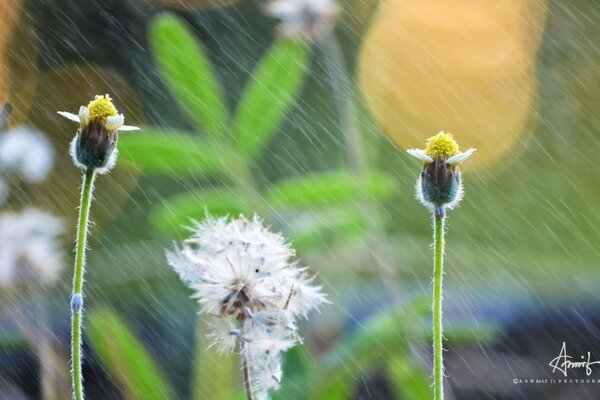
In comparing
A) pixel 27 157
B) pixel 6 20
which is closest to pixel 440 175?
pixel 27 157

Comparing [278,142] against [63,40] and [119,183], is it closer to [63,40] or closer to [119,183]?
[119,183]

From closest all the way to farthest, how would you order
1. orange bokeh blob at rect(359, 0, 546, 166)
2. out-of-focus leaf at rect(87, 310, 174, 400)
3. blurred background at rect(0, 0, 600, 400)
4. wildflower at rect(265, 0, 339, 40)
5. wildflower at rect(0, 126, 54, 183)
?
out-of-focus leaf at rect(87, 310, 174, 400) → blurred background at rect(0, 0, 600, 400) → wildflower at rect(0, 126, 54, 183) → wildflower at rect(265, 0, 339, 40) → orange bokeh blob at rect(359, 0, 546, 166)

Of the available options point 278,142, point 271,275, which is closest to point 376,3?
point 278,142

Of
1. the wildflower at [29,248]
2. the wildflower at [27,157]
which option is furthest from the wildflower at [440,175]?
the wildflower at [27,157]

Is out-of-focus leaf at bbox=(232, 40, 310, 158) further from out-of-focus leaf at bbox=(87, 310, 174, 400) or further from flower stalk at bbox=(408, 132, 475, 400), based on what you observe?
flower stalk at bbox=(408, 132, 475, 400)

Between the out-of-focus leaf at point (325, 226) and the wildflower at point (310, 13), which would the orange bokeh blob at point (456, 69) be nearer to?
the wildflower at point (310, 13)

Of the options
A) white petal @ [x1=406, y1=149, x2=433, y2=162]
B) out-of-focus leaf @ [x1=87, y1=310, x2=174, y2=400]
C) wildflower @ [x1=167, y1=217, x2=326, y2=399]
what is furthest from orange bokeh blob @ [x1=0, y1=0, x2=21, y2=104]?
white petal @ [x1=406, y1=149, x2=433, y2=162]
